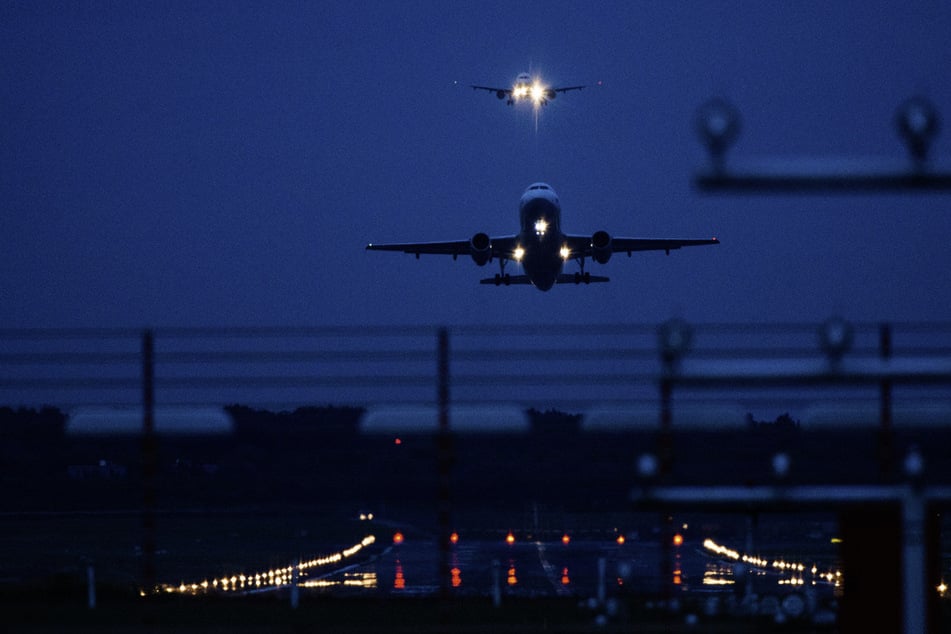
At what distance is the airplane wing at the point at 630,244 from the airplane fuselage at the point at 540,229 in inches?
76.7

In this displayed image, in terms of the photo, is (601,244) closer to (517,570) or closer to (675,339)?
(517,570)

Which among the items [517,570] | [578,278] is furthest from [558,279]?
[517,570]

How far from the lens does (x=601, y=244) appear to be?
2258 inches

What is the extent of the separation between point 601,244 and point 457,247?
857 cm

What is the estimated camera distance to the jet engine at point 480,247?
55.8 metres

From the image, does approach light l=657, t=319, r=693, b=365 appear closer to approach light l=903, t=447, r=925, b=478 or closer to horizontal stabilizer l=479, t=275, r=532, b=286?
approach light l=903, t=447, r=925, b=478

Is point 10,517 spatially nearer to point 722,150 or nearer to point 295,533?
point 295,533

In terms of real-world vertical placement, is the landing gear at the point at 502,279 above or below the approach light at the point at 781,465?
above

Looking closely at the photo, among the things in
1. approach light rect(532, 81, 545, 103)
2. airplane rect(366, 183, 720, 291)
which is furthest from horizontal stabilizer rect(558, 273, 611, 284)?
approach light rect(532, 81, 545, 103)

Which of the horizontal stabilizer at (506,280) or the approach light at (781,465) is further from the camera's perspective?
the horizontal stabilizer at (506,280)

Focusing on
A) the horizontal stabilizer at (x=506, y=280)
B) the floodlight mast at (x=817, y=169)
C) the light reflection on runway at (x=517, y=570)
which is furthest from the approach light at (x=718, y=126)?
the horizontal stabilizer at (x=506, y=280)

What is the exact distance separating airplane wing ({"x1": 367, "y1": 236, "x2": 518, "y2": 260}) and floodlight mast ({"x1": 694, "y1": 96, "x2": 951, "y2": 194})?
44.0 metres

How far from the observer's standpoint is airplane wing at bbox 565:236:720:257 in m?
60.4

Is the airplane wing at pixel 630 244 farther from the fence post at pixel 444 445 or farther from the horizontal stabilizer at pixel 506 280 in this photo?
the fence post at pixel 444 445
